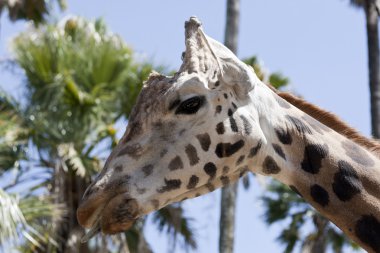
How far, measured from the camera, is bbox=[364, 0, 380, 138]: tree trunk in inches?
552

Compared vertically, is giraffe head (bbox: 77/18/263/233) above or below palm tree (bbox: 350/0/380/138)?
above

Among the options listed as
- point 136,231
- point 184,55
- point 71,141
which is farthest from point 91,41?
point 184,55

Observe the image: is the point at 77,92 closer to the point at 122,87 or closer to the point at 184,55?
the point at 122,87

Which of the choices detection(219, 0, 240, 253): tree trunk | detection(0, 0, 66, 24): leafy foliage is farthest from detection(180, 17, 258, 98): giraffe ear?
detection(0, 0, 66, 24): leafy foliage

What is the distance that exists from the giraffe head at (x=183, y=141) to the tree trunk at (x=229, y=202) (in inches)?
375

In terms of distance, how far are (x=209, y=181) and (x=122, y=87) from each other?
14.1 m

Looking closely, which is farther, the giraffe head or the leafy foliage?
the leafy foliage

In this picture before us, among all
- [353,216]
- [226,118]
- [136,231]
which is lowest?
[136,231]

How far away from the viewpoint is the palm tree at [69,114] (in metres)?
18.3

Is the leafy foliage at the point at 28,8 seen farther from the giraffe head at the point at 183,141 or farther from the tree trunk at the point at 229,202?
the giraffe head at the point at 183,141

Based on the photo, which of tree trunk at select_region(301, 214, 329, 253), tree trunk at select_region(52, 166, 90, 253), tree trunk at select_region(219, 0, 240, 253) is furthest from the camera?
tree trunk at select_region(52, 166, 90, 253)

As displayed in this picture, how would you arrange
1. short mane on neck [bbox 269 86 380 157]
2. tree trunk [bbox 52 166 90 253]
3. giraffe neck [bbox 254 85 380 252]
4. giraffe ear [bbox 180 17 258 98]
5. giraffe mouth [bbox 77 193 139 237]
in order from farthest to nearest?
tree trunk [bbox 52 166 90 253], short mane on neck [bbox 269 86 380 157], giraffe ear [bbox 180 17 258 98], giraffe neck [bbox 254 85 380 252], giraffe mouth [bbox 77 193 139 237]

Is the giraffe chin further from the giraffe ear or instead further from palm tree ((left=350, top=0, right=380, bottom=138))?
palm tree ((left=350, top=0, right=380, bottom=138))

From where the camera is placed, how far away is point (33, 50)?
1980cm
